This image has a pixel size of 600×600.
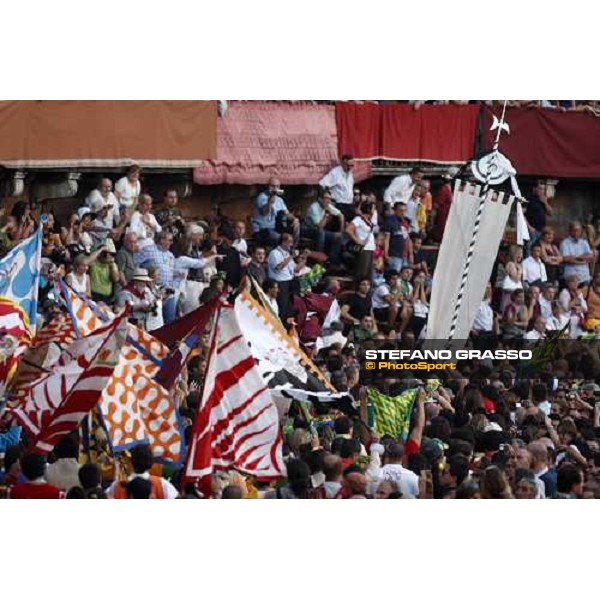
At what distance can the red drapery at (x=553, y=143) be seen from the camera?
76.2 ft

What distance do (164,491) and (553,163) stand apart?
6774 mm

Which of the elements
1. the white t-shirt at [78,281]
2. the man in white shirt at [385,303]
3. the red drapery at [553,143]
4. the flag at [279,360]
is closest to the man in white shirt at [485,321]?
the man in white shirt at [385,303]

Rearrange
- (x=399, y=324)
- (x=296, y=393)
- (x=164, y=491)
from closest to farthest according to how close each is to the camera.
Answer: (x=164, y=491)
(x=296, y=393)
(x=399, y=324)

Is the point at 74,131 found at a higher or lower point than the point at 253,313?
higher

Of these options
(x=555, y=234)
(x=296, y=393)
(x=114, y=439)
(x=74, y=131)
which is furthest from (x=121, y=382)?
(x=555, y=234)

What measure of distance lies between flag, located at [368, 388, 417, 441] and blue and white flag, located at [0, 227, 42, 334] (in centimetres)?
414

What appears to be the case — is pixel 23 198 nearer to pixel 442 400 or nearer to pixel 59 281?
pixel 59 281

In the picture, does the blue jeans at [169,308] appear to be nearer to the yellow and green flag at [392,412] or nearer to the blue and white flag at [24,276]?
the blue and white flag at [24,276]

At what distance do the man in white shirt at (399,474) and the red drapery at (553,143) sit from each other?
13.6 ft

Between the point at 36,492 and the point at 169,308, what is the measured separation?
125 inches

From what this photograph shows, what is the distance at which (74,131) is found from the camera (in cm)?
2272

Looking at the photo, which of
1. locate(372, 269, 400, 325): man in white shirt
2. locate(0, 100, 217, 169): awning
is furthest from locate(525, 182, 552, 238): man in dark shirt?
locate(0, 100, 217, 169): awning

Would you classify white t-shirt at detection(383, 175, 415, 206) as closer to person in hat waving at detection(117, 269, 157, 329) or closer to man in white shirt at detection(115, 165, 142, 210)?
man in white shirt at detection(115, 165, 142, 210)

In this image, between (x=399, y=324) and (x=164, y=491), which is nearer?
(x=164, y=491)
